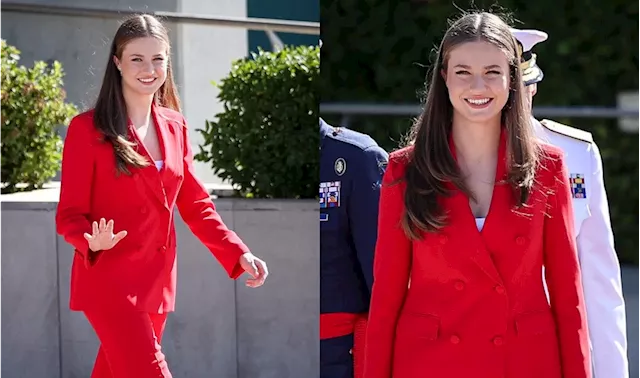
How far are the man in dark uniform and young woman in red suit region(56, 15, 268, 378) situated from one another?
0.39 m

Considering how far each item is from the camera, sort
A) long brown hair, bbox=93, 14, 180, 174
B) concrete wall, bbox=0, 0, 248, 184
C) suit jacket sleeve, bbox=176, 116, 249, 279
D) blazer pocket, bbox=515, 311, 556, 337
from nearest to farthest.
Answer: blazer pocket, bbox=515, 311, 556, 337 → long brown hair, bbox=93, 14, 180, 174 → suit jacket sleeve, bbox=176, 116, 249, 279 → concrete wall, bbox=0, 0, 248, 184

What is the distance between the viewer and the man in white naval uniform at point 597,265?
2863 mm

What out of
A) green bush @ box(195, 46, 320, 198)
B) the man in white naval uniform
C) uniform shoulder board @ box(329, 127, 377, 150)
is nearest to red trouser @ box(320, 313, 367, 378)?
uniform shoulder board @ box(329, 127, 377, 150)

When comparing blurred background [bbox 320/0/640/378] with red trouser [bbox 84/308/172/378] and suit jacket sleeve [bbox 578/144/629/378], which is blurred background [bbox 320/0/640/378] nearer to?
suit jacket sleeve [bbox 578/144/629/378]

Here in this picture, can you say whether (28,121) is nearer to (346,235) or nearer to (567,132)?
(346,235)

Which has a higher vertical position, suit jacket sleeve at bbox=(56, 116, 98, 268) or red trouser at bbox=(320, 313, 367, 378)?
suit jacket sleeve at bbox=(56, 116, 98, 268)

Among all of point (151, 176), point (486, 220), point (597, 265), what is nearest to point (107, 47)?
point (151, 176)

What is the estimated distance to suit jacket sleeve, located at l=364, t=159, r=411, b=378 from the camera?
93.4 inches

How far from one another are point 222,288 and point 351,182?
209cm

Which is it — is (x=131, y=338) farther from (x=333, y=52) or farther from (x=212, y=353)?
(x=212, y=353)

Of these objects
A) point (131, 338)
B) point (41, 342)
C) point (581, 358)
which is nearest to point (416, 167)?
point (581, 358)

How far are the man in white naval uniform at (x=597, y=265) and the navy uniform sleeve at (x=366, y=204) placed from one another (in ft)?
1.49

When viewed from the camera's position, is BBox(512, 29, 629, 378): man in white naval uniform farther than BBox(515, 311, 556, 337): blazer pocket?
Yes

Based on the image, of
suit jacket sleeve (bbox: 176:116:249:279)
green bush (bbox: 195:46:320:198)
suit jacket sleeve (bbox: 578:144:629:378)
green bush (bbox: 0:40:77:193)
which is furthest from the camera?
green bush (bbox: 0:40:77:193)
